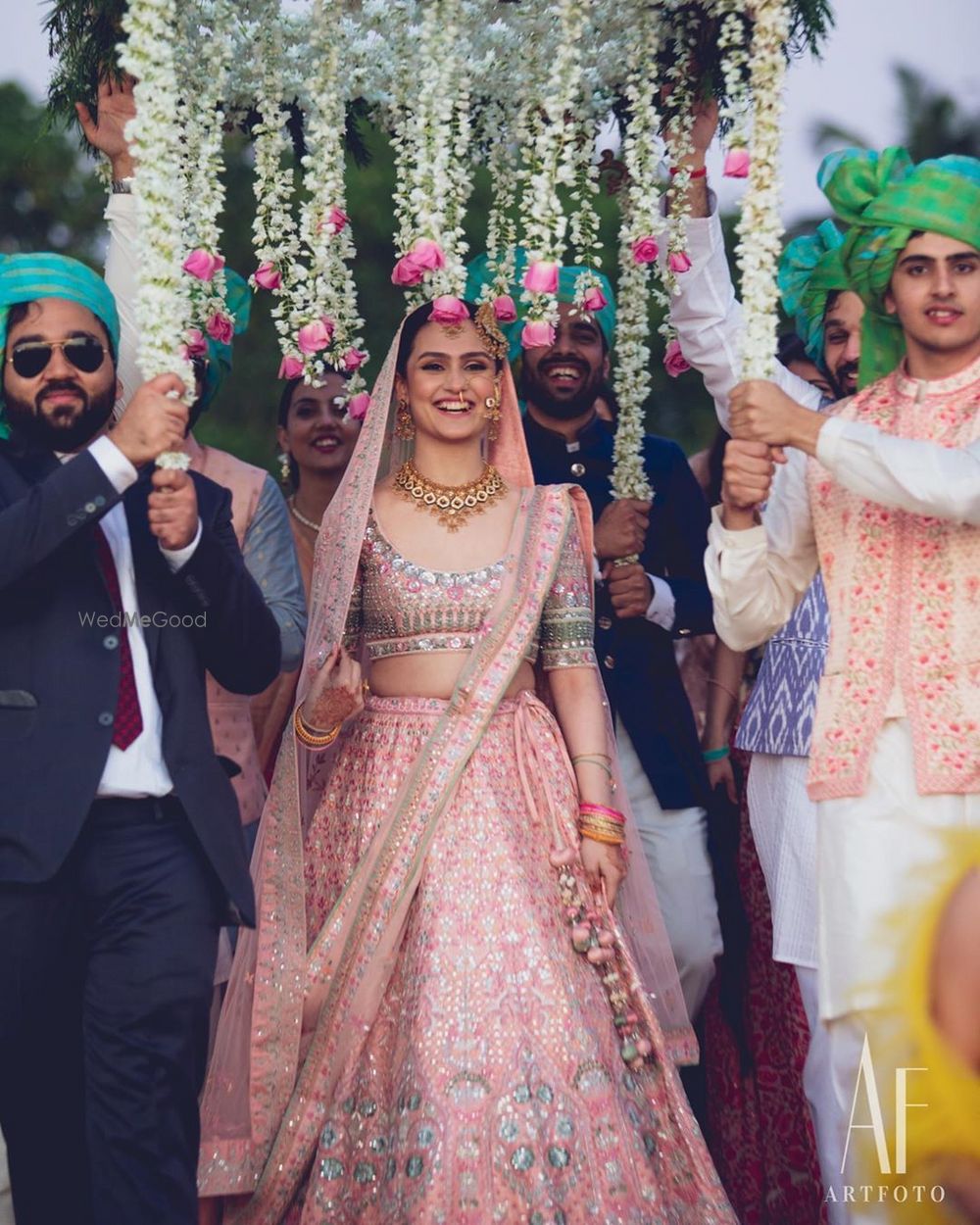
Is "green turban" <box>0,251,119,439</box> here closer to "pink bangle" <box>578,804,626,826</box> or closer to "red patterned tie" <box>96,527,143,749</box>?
"red patterned tie" <box>96,527,143,749</box>

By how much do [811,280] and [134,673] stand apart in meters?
2.59

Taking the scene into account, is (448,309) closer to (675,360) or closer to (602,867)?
(675,360)

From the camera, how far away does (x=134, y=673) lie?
4082mm

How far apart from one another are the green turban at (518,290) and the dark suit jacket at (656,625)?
33 cm

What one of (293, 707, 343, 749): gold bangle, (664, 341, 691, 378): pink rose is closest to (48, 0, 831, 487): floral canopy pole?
(664, 341, 691, 378): pink rose

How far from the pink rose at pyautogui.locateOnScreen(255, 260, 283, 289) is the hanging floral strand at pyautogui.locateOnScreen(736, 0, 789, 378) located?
1243 mm

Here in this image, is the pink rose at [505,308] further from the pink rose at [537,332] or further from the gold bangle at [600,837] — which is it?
the gold bangle at [600,837]

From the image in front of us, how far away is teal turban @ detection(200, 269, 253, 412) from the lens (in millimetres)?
5582

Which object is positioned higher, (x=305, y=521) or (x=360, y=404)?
(x=360, y=404)

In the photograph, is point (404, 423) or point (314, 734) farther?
point (404, 423)

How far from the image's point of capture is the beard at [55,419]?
13.7 feet

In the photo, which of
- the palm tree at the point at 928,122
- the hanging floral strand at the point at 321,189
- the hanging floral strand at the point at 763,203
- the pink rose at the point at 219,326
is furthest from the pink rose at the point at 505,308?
the palm tree at the point at 928,122

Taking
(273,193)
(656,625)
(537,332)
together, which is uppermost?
(273,193)

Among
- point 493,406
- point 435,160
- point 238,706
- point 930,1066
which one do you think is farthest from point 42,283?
point 930,1066
